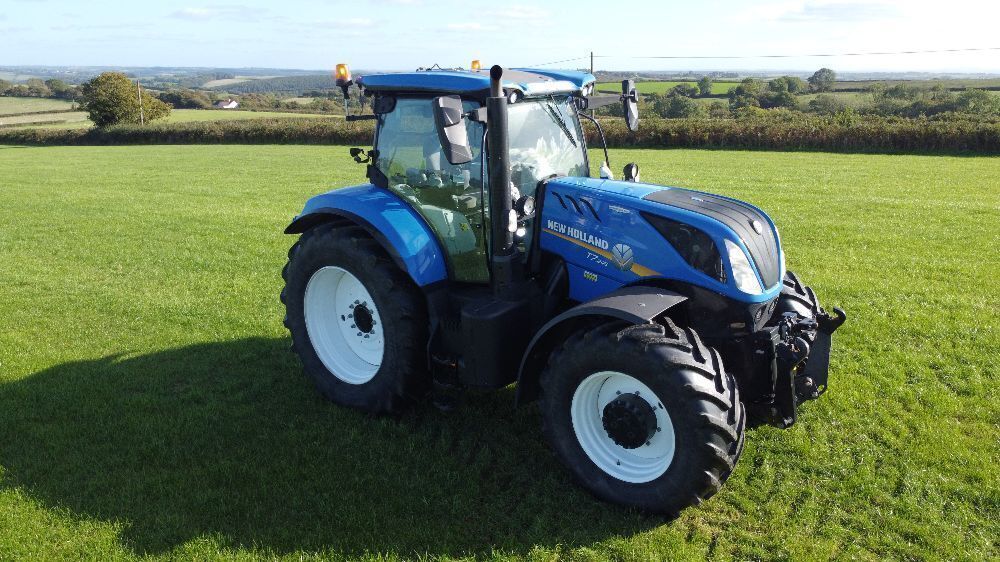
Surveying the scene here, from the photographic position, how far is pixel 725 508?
401cm

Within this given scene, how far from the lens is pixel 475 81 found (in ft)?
14.5

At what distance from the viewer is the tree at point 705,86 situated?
137ft

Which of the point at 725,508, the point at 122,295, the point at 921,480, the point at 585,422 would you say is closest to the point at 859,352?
the point at 921,480

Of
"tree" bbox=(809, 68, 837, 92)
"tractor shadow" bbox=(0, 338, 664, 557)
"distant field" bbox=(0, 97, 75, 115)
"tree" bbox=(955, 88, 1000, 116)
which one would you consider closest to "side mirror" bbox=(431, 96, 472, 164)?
"tractor shadow" bbox=(0, 338, 664, 557)

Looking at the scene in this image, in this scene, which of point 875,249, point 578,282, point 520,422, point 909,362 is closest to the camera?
point 578,282

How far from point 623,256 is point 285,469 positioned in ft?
7.91

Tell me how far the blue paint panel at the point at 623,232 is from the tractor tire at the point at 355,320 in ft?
3.52

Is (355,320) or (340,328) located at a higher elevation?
(355,320)

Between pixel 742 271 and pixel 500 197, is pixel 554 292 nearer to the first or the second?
pixel 500 197

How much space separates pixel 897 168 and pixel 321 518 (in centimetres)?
2133

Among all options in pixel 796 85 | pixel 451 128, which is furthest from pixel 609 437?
pixel 796 85

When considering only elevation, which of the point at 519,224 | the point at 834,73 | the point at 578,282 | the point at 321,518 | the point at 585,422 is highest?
the point at 834,73

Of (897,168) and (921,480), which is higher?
(897,168)

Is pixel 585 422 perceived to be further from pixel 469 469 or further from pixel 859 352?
pixel 859 352
